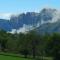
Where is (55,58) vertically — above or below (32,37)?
below

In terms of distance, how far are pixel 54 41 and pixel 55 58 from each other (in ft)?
15.3

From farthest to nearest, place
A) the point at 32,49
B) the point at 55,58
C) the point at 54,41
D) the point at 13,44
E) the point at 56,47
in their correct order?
the point at 13,44 → the point at 32,49 → the point at 54,41 → the point at 56,47 → the point at 55,58

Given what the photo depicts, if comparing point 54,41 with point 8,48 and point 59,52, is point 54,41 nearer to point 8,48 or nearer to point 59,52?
point 59,52

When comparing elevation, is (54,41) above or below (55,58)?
above

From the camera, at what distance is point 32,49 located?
67125mm

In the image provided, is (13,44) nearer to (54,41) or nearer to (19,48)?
(19,48)

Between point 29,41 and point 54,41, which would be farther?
point 29,41

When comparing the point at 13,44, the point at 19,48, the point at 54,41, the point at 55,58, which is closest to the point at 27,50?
the point at 19,48

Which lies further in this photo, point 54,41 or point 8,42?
point 8,42

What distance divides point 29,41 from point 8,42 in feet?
42.7

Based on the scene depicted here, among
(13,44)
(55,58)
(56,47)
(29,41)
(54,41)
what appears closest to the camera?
(55,58)

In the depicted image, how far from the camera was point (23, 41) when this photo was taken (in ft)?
250

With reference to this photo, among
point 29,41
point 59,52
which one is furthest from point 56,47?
point 29,41

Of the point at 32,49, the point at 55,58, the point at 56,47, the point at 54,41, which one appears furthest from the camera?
the point at 32,49
